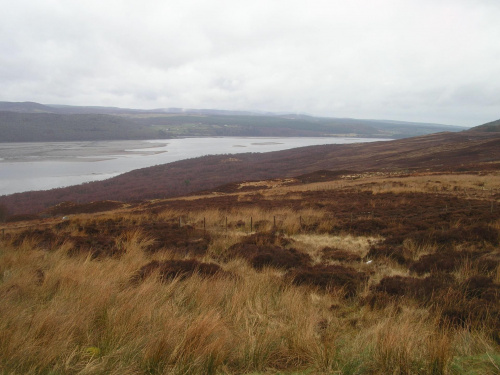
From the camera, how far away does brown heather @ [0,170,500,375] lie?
2.71 m

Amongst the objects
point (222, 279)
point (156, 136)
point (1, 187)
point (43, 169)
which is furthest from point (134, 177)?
point (156, 136)

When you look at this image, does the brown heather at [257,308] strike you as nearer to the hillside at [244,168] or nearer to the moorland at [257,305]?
the moorland at [257,305]

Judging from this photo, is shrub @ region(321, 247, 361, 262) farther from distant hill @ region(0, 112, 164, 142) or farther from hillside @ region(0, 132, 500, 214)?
distant hill @ region(0, 112, 164, 142)

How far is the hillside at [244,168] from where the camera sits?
40750 millimetres

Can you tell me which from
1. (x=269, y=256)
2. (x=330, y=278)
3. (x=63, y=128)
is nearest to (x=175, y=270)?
(x=269, y=256)

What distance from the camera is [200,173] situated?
60875mm

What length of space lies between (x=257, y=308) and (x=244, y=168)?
6154 cm

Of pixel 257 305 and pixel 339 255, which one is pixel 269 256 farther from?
pixel 257 305

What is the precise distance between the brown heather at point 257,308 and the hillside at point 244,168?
29.9 m

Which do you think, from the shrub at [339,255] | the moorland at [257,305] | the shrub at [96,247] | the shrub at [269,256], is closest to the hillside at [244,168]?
A: the shrub at [339,255]

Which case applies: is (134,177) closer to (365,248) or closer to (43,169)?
(43,169)

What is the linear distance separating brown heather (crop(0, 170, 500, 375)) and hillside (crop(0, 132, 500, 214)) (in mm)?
29900

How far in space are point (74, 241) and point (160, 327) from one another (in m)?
6.00

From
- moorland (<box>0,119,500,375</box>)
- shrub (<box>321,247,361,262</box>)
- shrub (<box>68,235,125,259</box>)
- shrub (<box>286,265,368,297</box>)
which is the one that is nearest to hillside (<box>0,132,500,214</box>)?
shrub (<box>321,247,361,262</box>)
